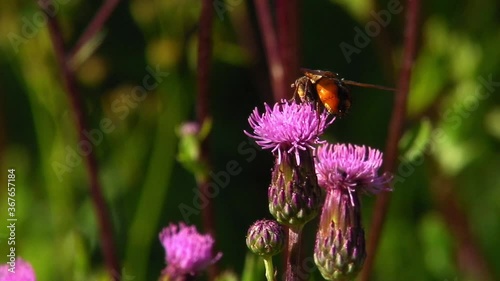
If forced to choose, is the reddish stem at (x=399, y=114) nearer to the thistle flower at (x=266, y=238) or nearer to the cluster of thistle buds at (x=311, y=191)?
the cluster of thistle buds at (x=311, y=191)

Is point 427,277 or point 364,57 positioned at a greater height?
point 364,57

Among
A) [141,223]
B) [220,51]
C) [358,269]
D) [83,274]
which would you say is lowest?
[358,269]

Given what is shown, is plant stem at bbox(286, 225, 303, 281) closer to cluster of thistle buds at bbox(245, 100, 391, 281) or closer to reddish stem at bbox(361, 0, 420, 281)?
cluster of thistle buds at bbox(245, 100, 391, 281)

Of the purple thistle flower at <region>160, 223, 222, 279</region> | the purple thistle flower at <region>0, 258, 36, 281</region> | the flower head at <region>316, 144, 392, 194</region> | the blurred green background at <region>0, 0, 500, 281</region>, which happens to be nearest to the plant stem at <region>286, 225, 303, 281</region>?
the flower head at <region>316, 144, 392, 194</region>

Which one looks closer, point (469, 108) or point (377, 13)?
point (469, 108)

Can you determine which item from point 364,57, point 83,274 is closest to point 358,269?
point 83,274

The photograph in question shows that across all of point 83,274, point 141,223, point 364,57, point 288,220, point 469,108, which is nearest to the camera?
point 288,220

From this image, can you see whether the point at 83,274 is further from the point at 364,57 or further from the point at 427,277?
the point at 364,57
